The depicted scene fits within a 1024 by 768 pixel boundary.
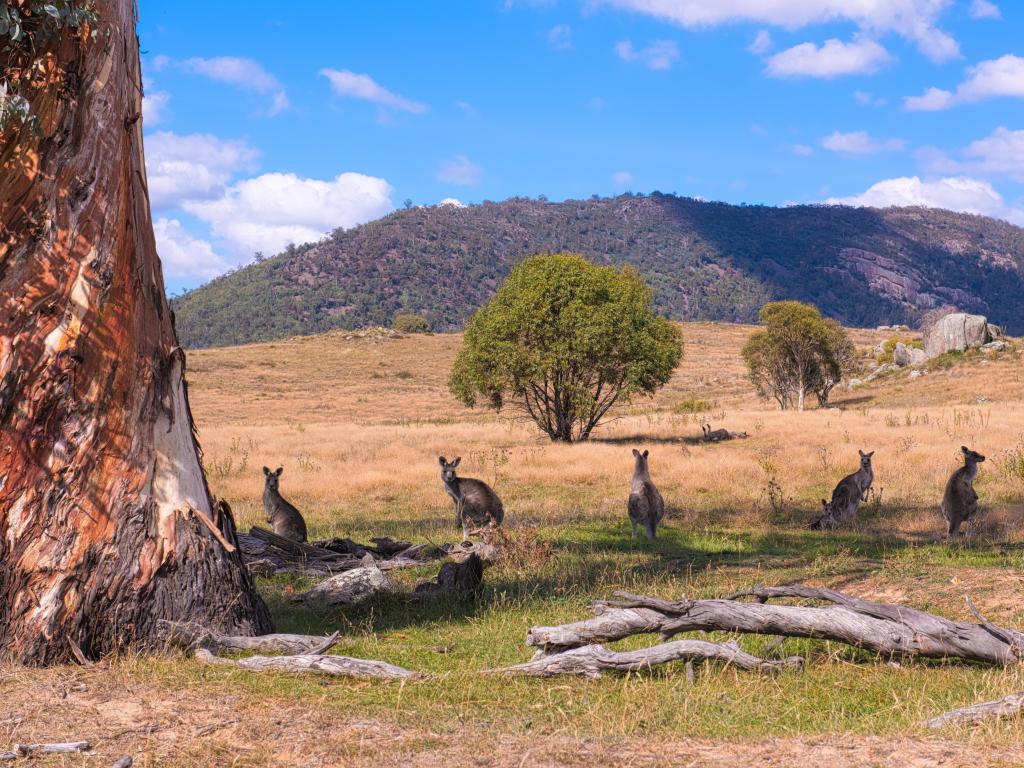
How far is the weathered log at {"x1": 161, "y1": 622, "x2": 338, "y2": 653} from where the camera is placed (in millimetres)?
7191

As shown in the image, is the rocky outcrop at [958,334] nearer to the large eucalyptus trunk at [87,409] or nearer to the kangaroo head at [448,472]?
the kangaroo head at [448,472]

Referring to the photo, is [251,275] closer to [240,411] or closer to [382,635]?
[240,411]

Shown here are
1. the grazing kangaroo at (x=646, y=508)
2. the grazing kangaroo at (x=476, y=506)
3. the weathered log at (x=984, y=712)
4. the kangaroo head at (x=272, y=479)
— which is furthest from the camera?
the kangaroo head at (x=272, y=479)

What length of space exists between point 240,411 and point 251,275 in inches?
5234

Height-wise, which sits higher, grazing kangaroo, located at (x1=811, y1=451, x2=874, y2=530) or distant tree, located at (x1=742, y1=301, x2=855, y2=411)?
distant tree, located at (x1=742, y1=301, x2=855, y2=411)

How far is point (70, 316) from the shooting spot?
7.20 m

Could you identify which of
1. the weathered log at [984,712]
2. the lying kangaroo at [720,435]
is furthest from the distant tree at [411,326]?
the weathered log at [984,712]

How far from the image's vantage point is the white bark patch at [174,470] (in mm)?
7410

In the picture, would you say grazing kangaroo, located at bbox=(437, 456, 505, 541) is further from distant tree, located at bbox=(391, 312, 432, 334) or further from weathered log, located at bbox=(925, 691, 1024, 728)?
distant tree, located at bbox=(391, 312, 432, 334)

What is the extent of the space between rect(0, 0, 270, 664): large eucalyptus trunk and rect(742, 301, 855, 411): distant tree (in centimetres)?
4769

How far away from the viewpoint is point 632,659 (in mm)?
6730

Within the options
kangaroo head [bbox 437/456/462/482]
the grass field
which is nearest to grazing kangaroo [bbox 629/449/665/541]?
the grass field

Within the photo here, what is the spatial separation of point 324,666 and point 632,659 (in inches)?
88.5

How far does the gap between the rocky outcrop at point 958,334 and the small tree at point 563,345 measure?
3648cm
